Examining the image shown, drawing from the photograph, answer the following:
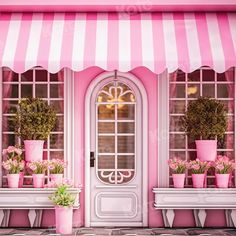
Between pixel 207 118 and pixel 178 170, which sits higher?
pixel 207 118

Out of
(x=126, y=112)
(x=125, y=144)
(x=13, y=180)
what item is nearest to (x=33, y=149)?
(x=13, y=180)

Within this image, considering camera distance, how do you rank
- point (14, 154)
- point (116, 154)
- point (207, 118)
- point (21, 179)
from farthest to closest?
point (116, 154), point (14, 154), point (21, 179), point (207, 118)

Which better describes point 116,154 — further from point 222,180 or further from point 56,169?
point 222,180

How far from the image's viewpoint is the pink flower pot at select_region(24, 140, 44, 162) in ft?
28.8

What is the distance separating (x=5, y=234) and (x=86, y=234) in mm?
1306

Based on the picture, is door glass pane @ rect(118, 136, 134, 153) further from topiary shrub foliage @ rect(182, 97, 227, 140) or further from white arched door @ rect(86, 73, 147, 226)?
topiary shrub foliage @ rect(182, 97, 227, 140)

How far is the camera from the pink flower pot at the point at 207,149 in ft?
28.7

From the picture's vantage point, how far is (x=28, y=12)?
866 cm

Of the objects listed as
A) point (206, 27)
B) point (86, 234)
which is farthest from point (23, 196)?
point (206, 27)

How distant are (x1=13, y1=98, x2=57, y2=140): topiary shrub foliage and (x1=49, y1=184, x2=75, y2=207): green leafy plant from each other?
1.01 metres

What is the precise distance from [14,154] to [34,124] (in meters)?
0.73

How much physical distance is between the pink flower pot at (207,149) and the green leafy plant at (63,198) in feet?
7.64

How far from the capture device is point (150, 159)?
357 inches

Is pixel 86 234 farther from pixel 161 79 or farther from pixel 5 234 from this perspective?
pixel 161 79
